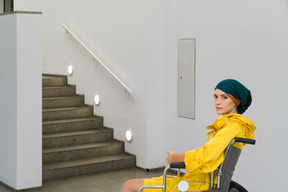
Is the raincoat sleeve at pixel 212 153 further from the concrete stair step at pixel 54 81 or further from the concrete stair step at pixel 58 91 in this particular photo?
the concrete stair step at pixel 54 81

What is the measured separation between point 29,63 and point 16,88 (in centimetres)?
31

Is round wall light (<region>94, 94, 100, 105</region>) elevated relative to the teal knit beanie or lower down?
lower down

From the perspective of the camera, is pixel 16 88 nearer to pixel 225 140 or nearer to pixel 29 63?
pixel 29 63

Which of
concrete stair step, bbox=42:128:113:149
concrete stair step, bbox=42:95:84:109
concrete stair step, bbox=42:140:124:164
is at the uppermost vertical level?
concrete stair step, bbox=42:95:84:109

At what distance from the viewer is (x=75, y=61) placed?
7.69 meters

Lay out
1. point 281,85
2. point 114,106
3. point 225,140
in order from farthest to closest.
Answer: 1. point 114,106
2. point 281,85
3. point 225,140

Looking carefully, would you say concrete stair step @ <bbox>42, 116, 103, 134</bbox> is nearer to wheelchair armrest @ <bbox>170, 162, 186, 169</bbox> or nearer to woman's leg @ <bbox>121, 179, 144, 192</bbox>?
woman's leg @ <bbox>121, 179, 144, 192</bbox>

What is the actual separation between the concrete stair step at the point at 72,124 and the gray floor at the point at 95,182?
0.99 metres

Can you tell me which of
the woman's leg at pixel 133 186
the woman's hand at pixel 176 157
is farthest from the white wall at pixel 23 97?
the woman's hand at pixel 176 157

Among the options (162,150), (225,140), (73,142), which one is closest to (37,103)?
(73,142)

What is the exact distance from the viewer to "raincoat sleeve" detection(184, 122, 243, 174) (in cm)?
279

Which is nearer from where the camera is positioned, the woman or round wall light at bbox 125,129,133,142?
the woman

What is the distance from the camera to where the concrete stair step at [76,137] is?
6332 mm

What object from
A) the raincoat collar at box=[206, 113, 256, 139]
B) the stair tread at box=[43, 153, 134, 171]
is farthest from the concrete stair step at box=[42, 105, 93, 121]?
the raincoat collar at box=[206, 113, 256, 139]
